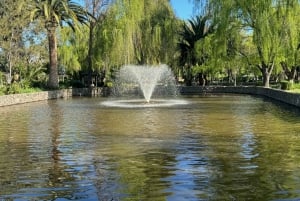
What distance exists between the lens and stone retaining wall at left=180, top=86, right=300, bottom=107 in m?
28.4

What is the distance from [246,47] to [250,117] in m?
32.9

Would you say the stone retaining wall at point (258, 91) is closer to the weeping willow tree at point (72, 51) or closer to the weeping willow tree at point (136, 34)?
the weeping willow tree at point (136, 34)

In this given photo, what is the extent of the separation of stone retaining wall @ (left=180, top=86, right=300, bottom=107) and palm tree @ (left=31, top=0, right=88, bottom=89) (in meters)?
13.6

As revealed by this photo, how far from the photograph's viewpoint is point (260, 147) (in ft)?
40.8

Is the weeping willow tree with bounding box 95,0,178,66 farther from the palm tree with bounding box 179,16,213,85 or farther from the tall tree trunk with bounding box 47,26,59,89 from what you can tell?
the tall tree trunk with bounding box 47,26,59,89

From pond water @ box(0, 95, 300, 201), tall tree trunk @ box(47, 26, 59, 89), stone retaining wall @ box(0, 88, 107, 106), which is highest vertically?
tall tree trunk @ box(47, 26, 59, 89)

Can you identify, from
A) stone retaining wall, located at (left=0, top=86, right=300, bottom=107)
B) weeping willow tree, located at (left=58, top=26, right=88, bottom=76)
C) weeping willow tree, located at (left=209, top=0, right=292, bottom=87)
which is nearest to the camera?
stone retaining wall, located at (left=0, top=86, right=300, bottom=107)

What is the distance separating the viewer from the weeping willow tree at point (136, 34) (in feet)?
164

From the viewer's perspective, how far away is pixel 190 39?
60.5 metres

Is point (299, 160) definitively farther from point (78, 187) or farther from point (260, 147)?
point (78, 187)

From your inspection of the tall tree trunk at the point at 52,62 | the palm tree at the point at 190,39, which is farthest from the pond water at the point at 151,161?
the palm tree at the point at 190,39

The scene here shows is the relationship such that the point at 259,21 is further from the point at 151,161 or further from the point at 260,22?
the point at 151,161

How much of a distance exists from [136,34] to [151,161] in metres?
41.4

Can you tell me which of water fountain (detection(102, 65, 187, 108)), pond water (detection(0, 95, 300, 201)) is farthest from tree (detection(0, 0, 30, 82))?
pond water (detection(0, 95, 300, 201))
